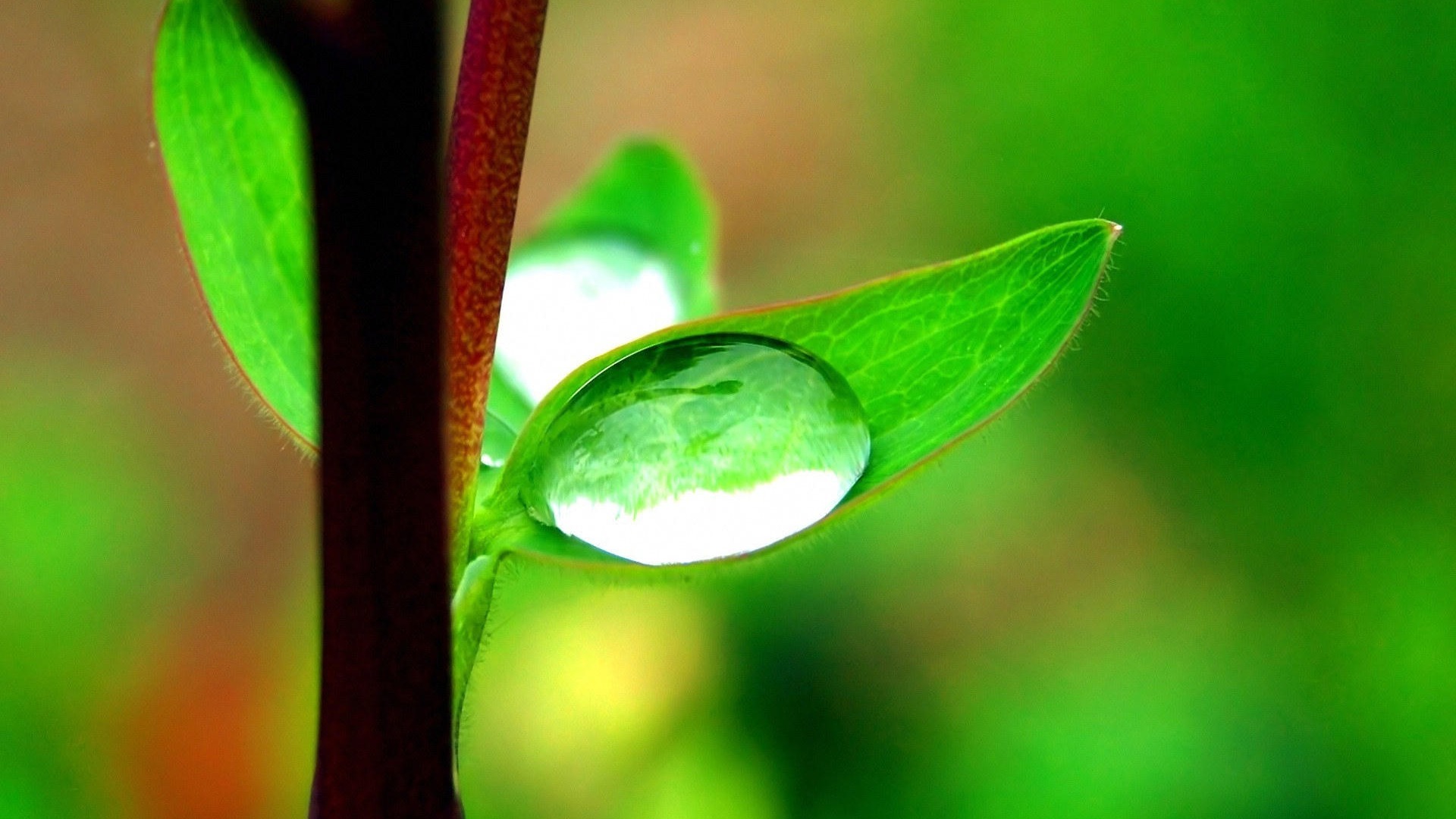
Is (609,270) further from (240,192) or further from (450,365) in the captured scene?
(450,365)

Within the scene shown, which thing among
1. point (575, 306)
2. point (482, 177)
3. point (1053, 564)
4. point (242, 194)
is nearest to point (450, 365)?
point (482, 177)

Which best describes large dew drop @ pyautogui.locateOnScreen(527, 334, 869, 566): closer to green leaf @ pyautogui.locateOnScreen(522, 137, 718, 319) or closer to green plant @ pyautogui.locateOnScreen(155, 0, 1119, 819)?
green plant @ pyautogui.locateOnScreen(155, 0, 1119, 819)

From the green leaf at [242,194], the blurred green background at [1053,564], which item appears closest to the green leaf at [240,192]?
the green leaf at [242,194]

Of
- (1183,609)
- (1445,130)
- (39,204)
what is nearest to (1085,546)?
(1183,609)

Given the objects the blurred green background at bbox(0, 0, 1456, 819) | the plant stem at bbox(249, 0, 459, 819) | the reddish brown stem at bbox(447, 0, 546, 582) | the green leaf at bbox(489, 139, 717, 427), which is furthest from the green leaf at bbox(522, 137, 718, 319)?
the blurred green background at bbox(0, 0, 1456, 819)

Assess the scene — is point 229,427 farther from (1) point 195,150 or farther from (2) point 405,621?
(2) point 405,621

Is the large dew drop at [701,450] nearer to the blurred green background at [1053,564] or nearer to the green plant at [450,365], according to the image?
the green plant at [450,365]
